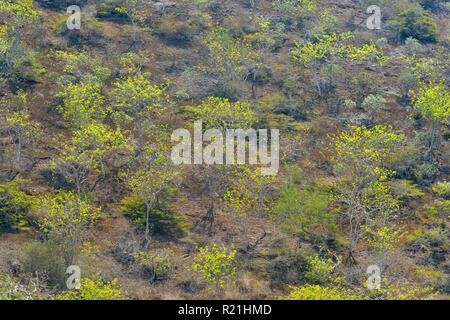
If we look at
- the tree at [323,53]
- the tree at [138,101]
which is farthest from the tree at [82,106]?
the tree at [323,53]

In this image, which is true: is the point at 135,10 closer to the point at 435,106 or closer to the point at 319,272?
the point at 435,106

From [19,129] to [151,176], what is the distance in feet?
56.0

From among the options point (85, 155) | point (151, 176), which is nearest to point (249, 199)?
point (151, 176)

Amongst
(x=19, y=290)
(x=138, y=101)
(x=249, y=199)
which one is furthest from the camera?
(x=138, y=101)

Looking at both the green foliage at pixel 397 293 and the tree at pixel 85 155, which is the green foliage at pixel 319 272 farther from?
the tree at pixel 85 155

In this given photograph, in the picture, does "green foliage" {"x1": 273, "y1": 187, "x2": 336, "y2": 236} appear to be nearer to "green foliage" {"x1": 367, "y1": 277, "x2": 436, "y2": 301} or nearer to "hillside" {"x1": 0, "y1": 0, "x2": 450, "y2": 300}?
"hillside" {"x1": 0, "y1": 0, "x2": 450, "y2": 300}

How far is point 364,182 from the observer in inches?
1806

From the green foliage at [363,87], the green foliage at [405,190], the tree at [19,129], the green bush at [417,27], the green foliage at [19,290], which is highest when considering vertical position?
the green bush at [417,27]

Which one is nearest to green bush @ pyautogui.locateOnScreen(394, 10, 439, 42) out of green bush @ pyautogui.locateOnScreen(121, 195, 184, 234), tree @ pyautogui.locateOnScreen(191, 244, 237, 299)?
green bush @ pyautogui.locateOnScreen(121, 195, 184, 234)

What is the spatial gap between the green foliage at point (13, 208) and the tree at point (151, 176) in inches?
390

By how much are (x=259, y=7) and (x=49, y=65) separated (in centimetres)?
4482

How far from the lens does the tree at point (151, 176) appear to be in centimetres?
3916
